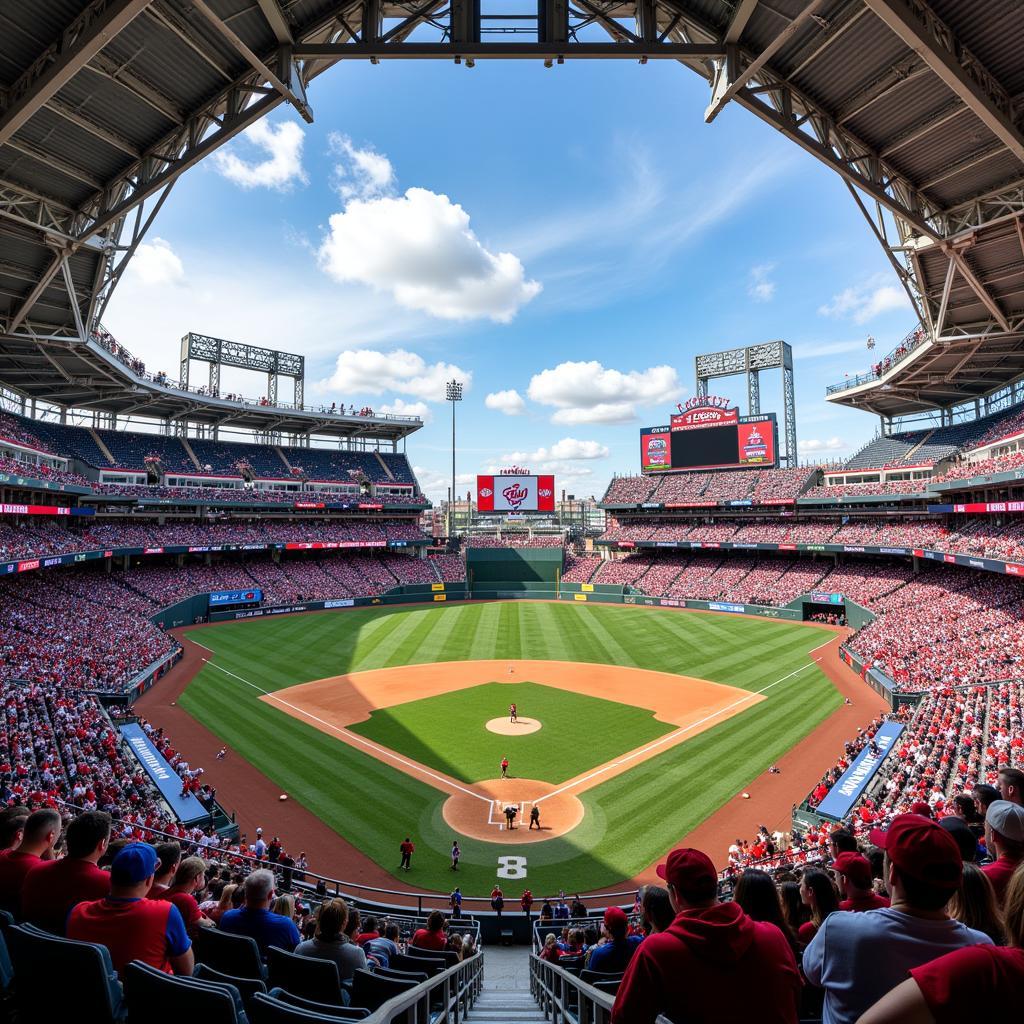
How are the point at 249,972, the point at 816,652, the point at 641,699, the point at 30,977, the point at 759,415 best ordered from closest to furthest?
the point at 30,977
the point at 249,972
the point at 641,699
the point at 816,652
the point at 759,415

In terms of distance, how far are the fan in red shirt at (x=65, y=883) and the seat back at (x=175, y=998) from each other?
145cm

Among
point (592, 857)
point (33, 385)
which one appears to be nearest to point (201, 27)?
point (592, 857)

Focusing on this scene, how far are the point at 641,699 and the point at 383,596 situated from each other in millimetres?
36016

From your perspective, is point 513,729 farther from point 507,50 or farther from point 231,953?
point 507,50

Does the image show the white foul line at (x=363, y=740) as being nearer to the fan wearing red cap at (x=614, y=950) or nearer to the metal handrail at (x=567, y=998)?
the metal handrail at (x=567, y=998)

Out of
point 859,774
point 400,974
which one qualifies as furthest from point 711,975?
point 859,774

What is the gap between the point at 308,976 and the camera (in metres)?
4.05

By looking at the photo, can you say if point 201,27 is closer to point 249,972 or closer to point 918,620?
point 249,972

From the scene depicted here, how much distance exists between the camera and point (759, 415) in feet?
213

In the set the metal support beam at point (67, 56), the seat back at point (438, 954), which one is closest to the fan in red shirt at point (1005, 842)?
the seat back at point (438, 954)

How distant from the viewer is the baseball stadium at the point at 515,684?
11.7 ft

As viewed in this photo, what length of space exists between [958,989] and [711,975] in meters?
1.08

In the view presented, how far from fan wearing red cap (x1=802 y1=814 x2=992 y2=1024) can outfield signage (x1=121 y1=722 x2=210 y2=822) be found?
63.8 feet

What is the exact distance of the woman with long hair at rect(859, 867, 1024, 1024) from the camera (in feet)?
5.90
